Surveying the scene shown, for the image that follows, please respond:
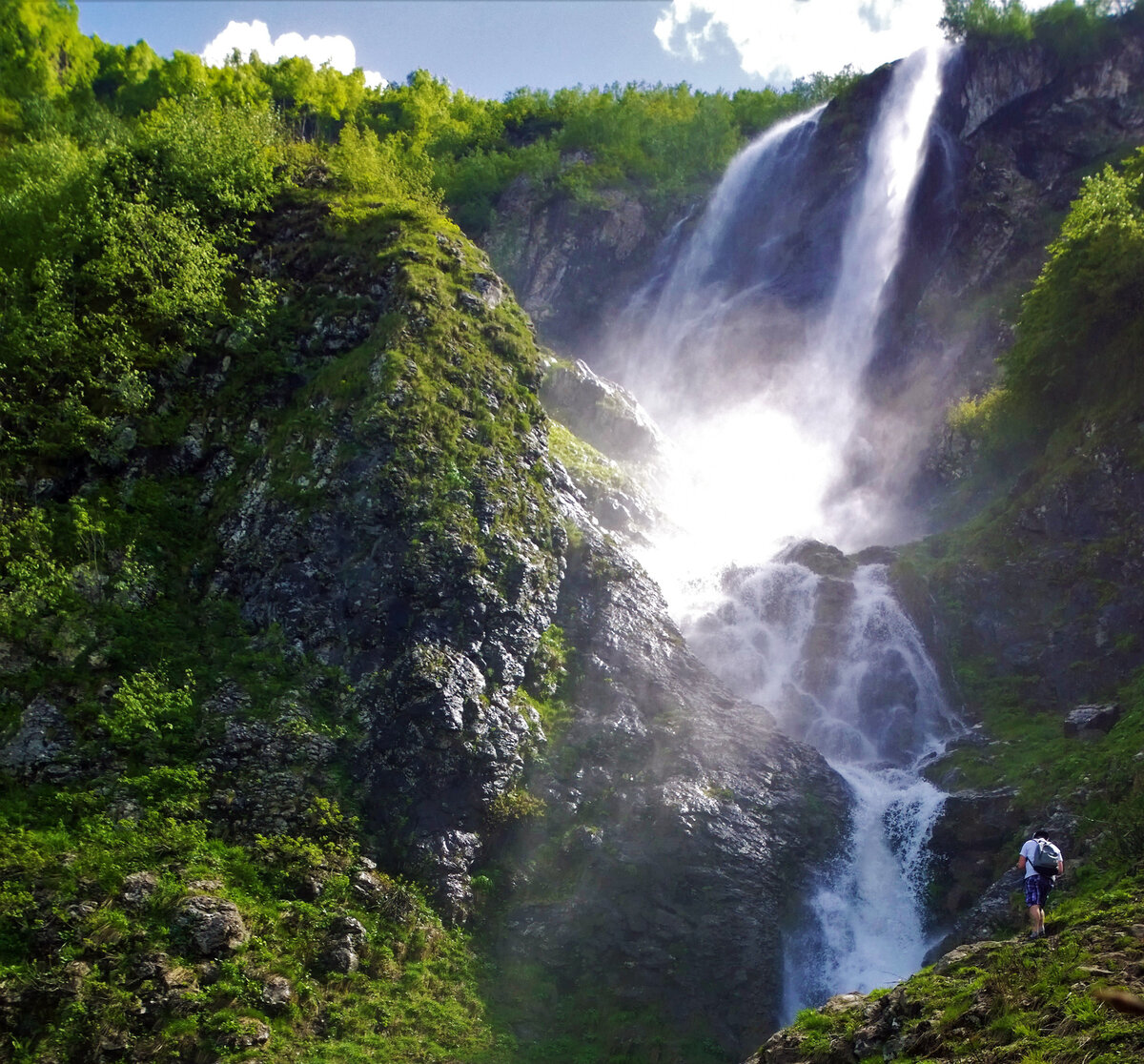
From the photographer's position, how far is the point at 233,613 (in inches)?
789

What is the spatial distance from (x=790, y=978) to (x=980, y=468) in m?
24.2

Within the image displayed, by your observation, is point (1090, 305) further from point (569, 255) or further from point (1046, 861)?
point (569, 255)

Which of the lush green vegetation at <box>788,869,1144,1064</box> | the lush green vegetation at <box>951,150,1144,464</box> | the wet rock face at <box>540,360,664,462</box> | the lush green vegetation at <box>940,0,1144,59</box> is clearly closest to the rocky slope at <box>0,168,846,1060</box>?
the lush green vegetation at <box>788,869,1144,1064</box>

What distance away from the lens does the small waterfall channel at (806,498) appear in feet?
69.6

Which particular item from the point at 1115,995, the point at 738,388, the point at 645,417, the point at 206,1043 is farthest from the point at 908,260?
the point at 1115,995

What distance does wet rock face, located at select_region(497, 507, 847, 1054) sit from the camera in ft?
59.2

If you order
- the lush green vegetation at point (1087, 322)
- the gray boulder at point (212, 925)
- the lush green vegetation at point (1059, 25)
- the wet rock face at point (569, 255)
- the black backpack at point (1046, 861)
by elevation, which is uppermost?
the lush green vegetation at point (1059, 25)

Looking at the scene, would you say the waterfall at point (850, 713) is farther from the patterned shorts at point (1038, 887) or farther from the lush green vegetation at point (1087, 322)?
the lush green vegetation at point (1087, 322)

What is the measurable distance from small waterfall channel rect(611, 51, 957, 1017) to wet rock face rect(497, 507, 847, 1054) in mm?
1273

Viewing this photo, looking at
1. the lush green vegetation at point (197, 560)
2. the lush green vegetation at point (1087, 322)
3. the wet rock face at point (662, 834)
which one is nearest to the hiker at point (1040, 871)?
the wet rock face at point (662, 834)

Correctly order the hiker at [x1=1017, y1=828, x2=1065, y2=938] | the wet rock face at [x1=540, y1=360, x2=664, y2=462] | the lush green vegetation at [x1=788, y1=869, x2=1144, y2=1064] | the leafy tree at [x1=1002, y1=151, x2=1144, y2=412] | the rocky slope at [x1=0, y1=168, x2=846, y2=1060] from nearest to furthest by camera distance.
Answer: the lush green vegetation at [x1=788, y1=869, x2=1144, y2=1064] < the hiker at [x1=1017, y1=828, x2=1065, y2=938] < the rocky slope at [x1=0, y1=168, x2=846, y2=1060] < the leafy tree at [x1=1002, y1=151, x2=1144, y2=412] < the wet rock face at [x1=540, y1=360, x2=664, y2=462]

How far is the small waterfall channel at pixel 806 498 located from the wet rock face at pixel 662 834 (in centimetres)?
127

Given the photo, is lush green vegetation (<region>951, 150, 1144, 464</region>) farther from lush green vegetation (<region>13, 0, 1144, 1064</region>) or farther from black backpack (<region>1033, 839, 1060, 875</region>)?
black backpack (<region>1033, 839, 1060, 875</region>)

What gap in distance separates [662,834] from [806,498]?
86.0 ft
